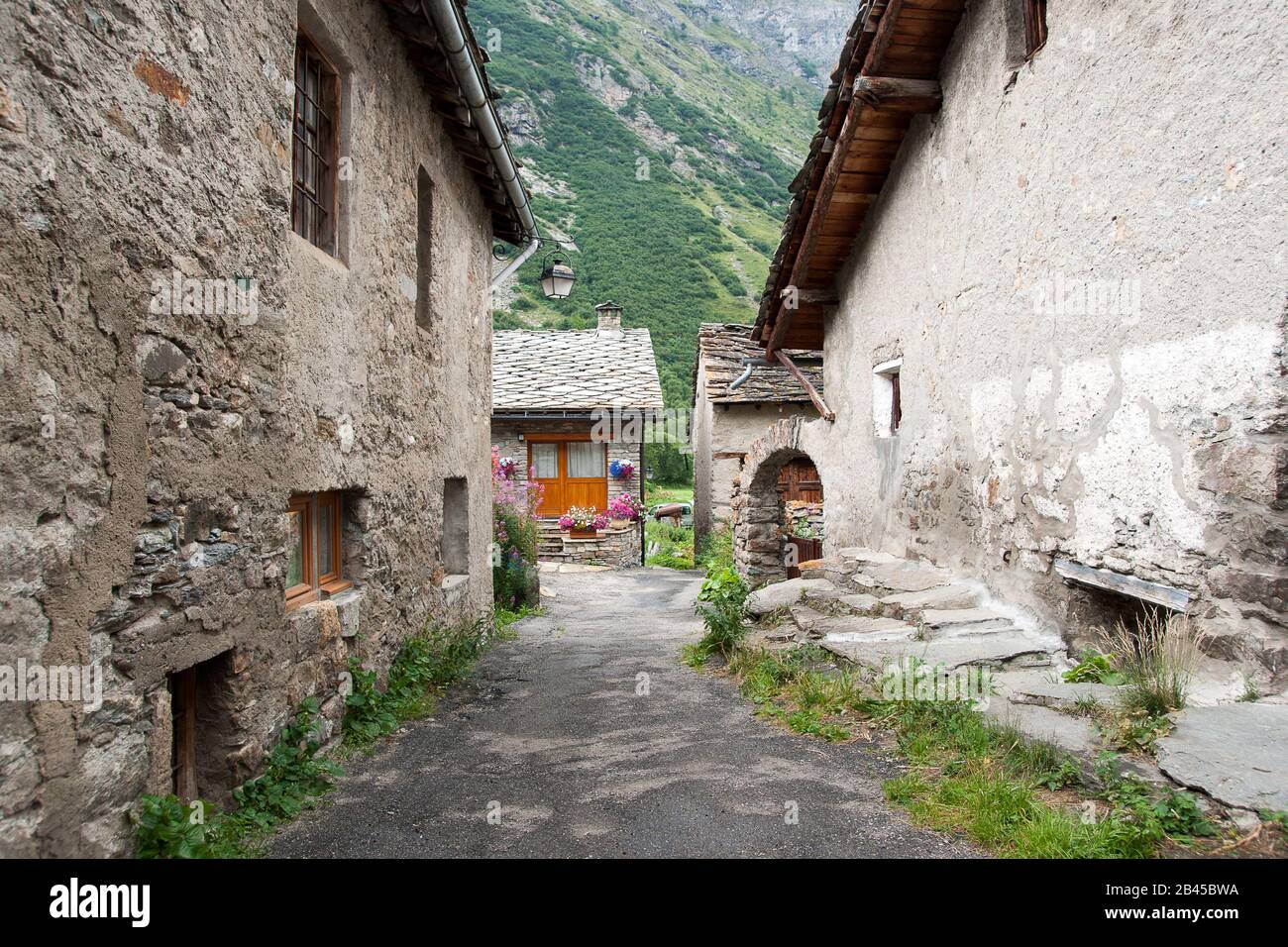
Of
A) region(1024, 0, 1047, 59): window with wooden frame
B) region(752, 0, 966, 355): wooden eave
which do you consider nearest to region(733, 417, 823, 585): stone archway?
region(752, 0, 966, 355): wooden eave

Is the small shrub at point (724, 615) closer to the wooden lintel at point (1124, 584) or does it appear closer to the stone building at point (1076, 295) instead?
the stone building at point (1076, 295)

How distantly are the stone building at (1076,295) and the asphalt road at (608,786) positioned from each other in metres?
1.78

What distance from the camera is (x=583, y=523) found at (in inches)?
658

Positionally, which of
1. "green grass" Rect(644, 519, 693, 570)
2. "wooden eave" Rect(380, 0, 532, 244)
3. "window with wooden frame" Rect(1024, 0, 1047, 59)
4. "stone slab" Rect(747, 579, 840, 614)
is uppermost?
"wooden eave" Rect(380, 0, 532, 244)

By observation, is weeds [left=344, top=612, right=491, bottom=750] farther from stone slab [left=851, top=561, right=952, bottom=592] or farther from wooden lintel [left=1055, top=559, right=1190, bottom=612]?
wooden lintel [left=1055, top=559, right=1190, bottom=612]

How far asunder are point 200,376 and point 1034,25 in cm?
519

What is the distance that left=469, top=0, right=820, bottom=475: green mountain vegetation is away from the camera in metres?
38.6

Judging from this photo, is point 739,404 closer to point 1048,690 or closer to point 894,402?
point 894,402

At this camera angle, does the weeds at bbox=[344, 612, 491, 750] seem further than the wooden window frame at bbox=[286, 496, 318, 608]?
Yes

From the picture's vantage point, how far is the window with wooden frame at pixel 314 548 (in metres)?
4.25

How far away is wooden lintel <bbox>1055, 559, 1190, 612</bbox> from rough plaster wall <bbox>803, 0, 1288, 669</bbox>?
0.23 feet

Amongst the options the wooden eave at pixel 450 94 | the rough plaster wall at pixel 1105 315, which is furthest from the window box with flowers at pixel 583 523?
the rough plaster wall at pixel 1105 315

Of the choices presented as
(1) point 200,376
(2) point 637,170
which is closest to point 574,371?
(1) point 200,376

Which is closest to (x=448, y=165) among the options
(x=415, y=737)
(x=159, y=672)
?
(x=415, y=737)
